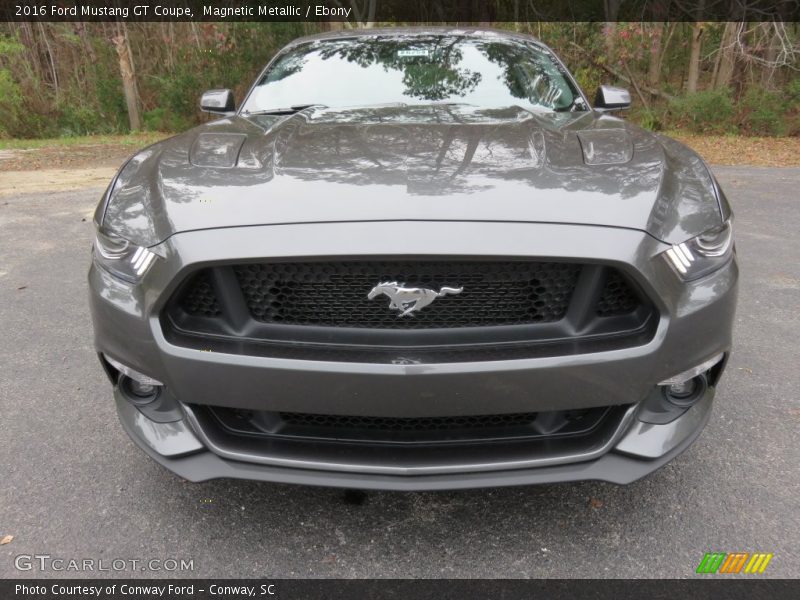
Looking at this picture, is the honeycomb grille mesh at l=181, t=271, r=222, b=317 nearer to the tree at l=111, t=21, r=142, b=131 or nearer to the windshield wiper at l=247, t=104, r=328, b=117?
the windshield wiper at l=247, t=104, r=328, b=117

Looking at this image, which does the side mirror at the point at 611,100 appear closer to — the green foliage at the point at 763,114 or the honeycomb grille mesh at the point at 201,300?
the honeycomb grille mesh at the point at 201,300

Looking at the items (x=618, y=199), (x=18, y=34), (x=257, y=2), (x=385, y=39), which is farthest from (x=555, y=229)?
(x=18, y=34)

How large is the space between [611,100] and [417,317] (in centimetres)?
206

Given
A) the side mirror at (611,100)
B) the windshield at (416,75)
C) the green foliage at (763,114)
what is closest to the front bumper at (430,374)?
the windshield at (416,75)

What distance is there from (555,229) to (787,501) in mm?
1317

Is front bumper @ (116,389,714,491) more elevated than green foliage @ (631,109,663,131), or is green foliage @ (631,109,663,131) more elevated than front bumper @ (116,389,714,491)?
front bumper @ (116,389,714,491)

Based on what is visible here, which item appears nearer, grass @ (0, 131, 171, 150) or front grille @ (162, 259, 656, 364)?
front grille @ (162, 259, 656, 364)

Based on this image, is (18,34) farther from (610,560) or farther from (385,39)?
(610,560)

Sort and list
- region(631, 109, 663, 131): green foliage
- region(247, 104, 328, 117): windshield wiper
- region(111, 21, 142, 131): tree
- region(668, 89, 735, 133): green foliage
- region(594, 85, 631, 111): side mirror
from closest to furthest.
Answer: region(247, 104, 328, 117): windshield wiper, region(594, 85, 631, 111): side mirror, region(668, 89, 735, 133): green foliage, region(631, 109, 663, 131): green foliage, region(111, 21, 142, 131): tree

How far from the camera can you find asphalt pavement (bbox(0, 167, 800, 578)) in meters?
1.87

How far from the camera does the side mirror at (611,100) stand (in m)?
3.16

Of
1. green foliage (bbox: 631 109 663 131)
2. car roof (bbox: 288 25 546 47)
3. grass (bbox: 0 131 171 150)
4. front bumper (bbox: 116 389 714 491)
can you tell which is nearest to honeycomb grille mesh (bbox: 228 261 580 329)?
front bumper (bbox: 116 389 714 491)

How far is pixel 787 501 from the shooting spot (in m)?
2.08

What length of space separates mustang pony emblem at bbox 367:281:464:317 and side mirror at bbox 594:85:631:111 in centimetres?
201
